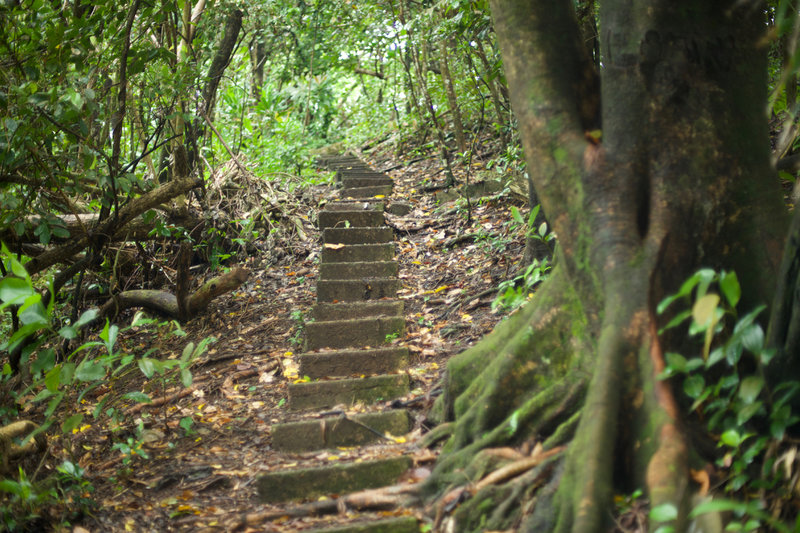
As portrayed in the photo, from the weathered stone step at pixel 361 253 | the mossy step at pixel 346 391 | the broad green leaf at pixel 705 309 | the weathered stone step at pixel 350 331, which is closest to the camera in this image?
the broad green leaf at pixel 705 309

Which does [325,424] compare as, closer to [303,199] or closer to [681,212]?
[681,212]

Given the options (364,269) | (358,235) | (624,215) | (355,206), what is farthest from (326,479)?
(355,206)

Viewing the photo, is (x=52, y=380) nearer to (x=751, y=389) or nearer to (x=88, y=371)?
(x=88, y=371)

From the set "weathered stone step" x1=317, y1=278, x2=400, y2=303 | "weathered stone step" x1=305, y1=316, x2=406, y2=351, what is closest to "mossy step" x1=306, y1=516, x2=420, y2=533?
"weathered stone step" x1=305, y1=316, x2=406, y2=351

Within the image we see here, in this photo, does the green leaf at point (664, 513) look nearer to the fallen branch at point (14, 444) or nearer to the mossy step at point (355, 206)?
the fallen branch at point (14, 444)

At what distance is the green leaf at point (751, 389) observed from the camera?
2.29 meters

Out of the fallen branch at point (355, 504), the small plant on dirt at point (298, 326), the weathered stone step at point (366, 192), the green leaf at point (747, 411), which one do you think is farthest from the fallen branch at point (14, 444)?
the weathered stone step at point (366, 192)

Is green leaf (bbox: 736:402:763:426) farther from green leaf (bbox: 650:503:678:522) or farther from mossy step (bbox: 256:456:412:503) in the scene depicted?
mossy step (bbox: 256:456:412:503)

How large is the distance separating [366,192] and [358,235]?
1.65m

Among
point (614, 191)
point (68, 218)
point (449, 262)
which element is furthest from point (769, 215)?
point (68, 218)

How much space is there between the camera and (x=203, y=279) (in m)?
7.30

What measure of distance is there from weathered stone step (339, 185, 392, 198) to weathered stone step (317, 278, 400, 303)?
2478mm

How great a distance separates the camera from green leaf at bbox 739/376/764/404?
7.50 ft

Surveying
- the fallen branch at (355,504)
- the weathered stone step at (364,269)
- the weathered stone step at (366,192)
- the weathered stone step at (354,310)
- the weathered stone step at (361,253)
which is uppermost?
the weathered stone step at (366,192)
